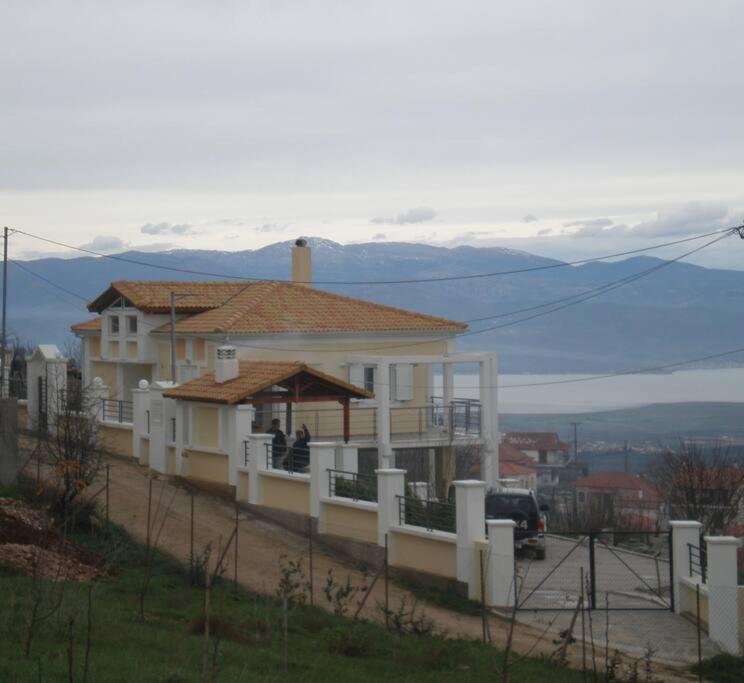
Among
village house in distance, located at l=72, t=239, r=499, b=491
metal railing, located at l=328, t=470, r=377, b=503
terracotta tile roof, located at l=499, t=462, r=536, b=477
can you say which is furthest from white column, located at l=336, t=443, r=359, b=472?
terracotta tile roof, located at l=499, t=462, r=536, b=477

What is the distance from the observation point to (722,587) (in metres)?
→ 16.8

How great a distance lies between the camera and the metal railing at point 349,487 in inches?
897

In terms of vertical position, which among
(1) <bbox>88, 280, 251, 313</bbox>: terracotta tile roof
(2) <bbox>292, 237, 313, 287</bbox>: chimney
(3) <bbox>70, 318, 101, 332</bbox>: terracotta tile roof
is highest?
(2) <bbox>292, 237, 313, 287</bbox>: chimney

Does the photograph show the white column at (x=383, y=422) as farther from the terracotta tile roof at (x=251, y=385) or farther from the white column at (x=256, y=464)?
the white column at (x=256, y=464)

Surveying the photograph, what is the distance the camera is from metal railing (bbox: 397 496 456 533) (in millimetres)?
19859

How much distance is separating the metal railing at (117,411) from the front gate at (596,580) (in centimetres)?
1357

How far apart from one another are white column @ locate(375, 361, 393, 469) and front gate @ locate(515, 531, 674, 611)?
1377 centimetres

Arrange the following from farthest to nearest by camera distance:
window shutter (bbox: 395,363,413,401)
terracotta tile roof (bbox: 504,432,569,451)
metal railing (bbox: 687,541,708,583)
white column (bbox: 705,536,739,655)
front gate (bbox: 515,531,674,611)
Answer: terracotta tile roof (bbox: 504,432,569,451), window shutter (bbox: 395,363,413,401), front gate (bbox: 515,531,674,611), metal railing (bbox: 687,541,708,583), white column (bbox: 705,536,739,655)

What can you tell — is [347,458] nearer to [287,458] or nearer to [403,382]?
[287,458]

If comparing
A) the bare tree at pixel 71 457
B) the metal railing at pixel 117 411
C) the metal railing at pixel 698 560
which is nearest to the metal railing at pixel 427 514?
the metal railing at pixel 698 560

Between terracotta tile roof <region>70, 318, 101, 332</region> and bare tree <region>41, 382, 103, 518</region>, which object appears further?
terracotta tile roof <region>70, 318, 101, 332</region>

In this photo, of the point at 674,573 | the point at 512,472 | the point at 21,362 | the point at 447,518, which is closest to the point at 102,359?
the point at 21,362

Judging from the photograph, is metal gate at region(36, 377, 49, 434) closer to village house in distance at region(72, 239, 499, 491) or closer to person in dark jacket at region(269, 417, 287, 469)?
village house in distance at region(72, 239, 499, 491)

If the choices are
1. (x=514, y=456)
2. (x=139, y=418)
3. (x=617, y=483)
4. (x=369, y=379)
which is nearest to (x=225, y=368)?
(x=139, y=418)
